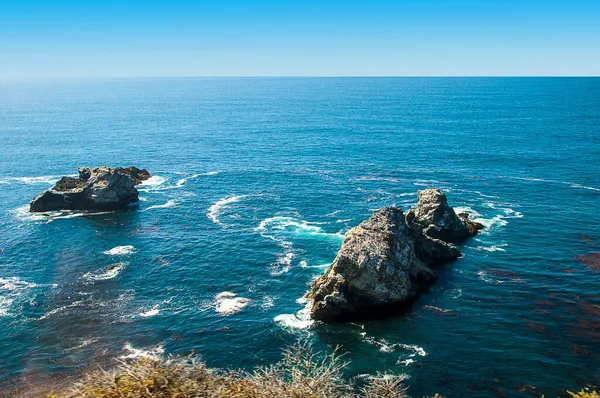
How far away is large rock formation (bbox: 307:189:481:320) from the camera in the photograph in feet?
224

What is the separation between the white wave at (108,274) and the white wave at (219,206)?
26.0 meters

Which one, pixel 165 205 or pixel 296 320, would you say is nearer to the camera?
pixel 296 320

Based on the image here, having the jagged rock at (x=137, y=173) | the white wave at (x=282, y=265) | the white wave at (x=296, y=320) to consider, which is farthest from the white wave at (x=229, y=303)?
the jagged rock at (x=137, y=173)

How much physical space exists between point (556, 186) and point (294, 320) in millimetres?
89273

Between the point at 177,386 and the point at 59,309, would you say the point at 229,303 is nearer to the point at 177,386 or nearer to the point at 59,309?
the point at 59,309

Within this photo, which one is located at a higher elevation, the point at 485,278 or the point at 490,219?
the point at 490,219

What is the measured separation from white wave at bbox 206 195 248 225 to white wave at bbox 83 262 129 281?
Result: 26.0 m

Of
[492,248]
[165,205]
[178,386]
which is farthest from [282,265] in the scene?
[178,386]

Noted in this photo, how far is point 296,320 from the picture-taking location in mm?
66875

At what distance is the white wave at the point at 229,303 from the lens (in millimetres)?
70000

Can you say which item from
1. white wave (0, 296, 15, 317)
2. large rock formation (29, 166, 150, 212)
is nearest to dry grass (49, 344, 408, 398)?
white wave (0, 296, 15, 317)

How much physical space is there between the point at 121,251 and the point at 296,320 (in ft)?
139

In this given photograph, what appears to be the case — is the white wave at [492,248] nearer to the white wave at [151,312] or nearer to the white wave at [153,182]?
the white wave at [151,312]

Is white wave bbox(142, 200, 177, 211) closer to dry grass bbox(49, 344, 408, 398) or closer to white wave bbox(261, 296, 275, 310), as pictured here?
white wave bbox(261, 296, 275, 310)
